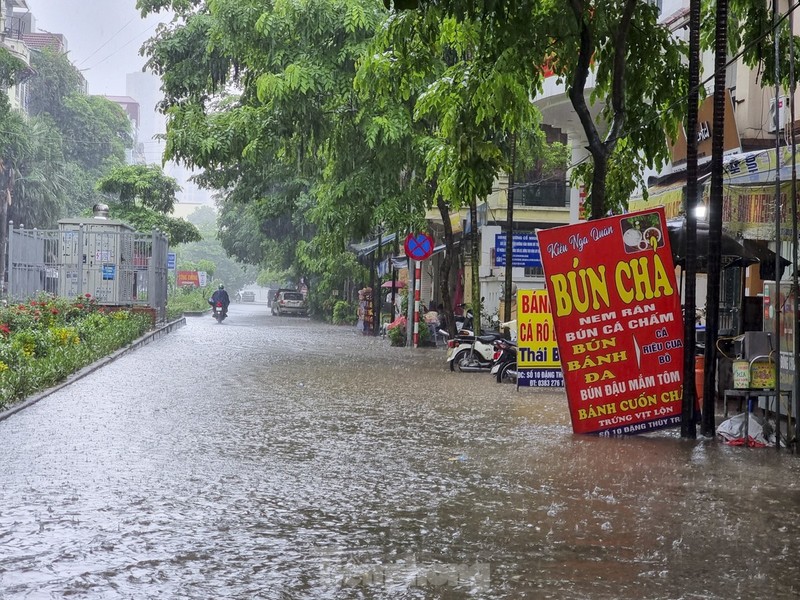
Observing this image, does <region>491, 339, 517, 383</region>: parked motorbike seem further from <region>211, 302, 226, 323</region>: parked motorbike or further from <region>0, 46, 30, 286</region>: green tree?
<region>0, 46, 30, 286</region>: green tree

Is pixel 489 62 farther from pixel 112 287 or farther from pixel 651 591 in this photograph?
pixel 112 287

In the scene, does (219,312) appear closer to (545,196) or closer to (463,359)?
(545,196)

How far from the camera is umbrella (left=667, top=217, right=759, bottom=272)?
50.4 ft

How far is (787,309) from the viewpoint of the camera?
12641mm

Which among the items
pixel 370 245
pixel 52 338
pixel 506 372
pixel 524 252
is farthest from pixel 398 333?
pixel 370 245

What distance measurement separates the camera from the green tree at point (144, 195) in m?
51.1

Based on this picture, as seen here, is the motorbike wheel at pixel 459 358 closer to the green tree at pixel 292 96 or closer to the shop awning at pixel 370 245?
the green tree at pixel 292 96

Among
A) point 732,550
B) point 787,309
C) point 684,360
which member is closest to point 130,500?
point 732,550

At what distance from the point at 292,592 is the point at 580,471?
4.66 meters

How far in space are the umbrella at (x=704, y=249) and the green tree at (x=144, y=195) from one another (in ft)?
122

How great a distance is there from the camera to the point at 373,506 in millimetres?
8336

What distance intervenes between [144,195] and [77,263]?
2113cm

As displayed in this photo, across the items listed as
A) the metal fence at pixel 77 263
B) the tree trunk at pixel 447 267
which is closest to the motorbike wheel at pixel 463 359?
the tree trunk at pixel 447 267

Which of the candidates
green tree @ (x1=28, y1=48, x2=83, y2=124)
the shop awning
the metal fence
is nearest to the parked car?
the shop awning
